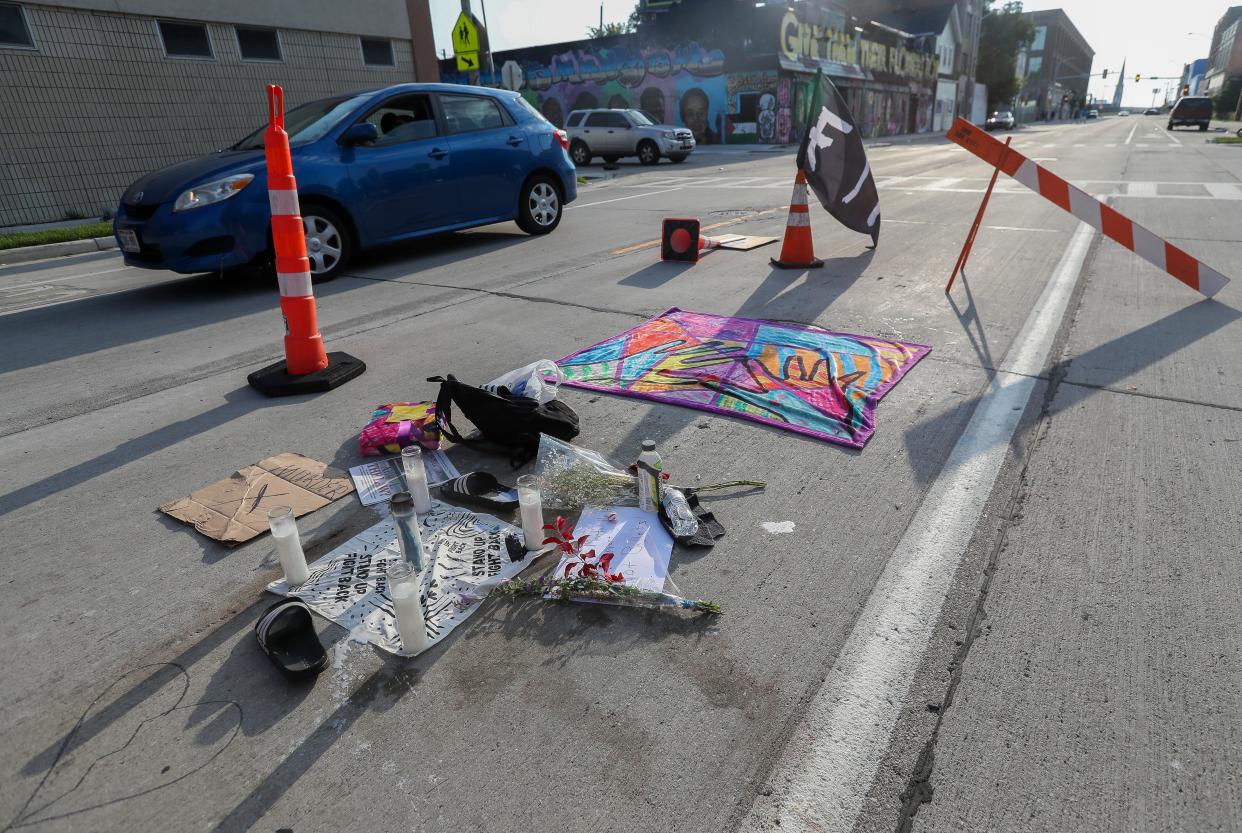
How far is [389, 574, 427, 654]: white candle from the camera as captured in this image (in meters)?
2.17

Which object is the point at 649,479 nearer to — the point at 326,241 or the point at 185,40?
the point at 326,241

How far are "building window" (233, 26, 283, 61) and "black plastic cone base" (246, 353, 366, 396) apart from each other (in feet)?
44.3

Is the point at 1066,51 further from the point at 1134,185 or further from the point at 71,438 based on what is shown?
the point at 71,438

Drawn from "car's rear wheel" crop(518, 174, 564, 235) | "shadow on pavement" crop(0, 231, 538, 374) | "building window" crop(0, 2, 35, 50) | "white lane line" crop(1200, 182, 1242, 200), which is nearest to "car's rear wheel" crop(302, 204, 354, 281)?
"shadow on pavement" crop(0, 231, 538, 374)

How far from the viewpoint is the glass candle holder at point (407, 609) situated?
7.13 feet

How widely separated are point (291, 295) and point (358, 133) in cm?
341

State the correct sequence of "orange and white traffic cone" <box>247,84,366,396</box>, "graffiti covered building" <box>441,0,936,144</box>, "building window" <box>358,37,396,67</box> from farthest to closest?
"graffiti covered building" <box>441,0,936,144</box>
"building window" <box>358,37,396,67</box>
"orange and white traffic cone" <box>247,84,366,396</box>

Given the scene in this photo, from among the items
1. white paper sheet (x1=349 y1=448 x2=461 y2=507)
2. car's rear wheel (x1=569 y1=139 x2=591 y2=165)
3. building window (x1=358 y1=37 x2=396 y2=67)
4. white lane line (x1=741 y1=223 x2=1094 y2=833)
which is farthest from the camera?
car's rear wheel (x1=569 y1=139 x2=591 y2=165)

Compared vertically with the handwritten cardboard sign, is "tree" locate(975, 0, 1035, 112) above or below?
above

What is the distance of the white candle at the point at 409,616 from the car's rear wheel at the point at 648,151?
81.5 feet

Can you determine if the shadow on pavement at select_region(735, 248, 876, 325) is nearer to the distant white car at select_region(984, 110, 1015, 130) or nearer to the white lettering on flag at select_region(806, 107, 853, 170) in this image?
the white lettering on flag at select_region(806, 107, 853, 170)

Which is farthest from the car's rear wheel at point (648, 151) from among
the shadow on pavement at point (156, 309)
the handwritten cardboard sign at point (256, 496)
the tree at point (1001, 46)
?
the tree at point (1001, 46)

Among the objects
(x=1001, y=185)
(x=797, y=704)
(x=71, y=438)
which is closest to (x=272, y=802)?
(x=797, y=704)

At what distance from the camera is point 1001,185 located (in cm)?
1424
